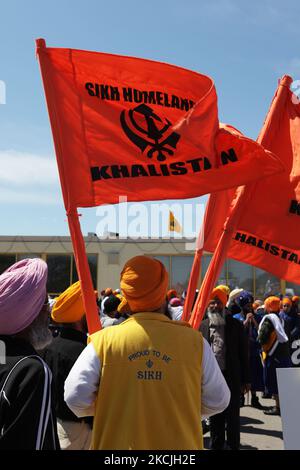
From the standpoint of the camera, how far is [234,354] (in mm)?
6988

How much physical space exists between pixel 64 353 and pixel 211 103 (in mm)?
1999

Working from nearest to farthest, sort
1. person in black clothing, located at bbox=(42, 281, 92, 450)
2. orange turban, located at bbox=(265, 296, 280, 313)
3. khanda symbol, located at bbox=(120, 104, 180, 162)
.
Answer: khanda symbol, located at bbox=(120, 104, 180, 162), person in black clothing, located at bbox=(42, 281, 92, 450), orange turban, located at bbox=(265, 296, 280, 313)

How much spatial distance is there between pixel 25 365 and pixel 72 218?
1.45 metres

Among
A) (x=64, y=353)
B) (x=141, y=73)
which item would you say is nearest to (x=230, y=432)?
(x=64, y=353)

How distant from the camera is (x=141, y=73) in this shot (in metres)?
3.68

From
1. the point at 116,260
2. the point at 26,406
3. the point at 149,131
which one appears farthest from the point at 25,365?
the point at 116,260

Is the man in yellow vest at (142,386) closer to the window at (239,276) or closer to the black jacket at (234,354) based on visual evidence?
the black jacket at (234,354)

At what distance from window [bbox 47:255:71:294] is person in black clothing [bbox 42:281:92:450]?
67.6 feet

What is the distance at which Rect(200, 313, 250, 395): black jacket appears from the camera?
6.90 m

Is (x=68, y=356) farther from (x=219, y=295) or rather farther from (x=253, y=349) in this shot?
(x=253, y=349)

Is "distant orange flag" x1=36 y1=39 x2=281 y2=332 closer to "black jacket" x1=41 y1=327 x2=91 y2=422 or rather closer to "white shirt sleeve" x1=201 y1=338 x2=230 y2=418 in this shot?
"black jacket" x1=41 y1=327 x2=91 y2=422

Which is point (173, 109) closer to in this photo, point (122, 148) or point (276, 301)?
point (122, 148)

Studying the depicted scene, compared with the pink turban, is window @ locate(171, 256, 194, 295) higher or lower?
higher

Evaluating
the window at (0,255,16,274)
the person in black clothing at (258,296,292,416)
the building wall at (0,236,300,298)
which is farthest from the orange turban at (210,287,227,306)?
the window at (0,255,16,274)
